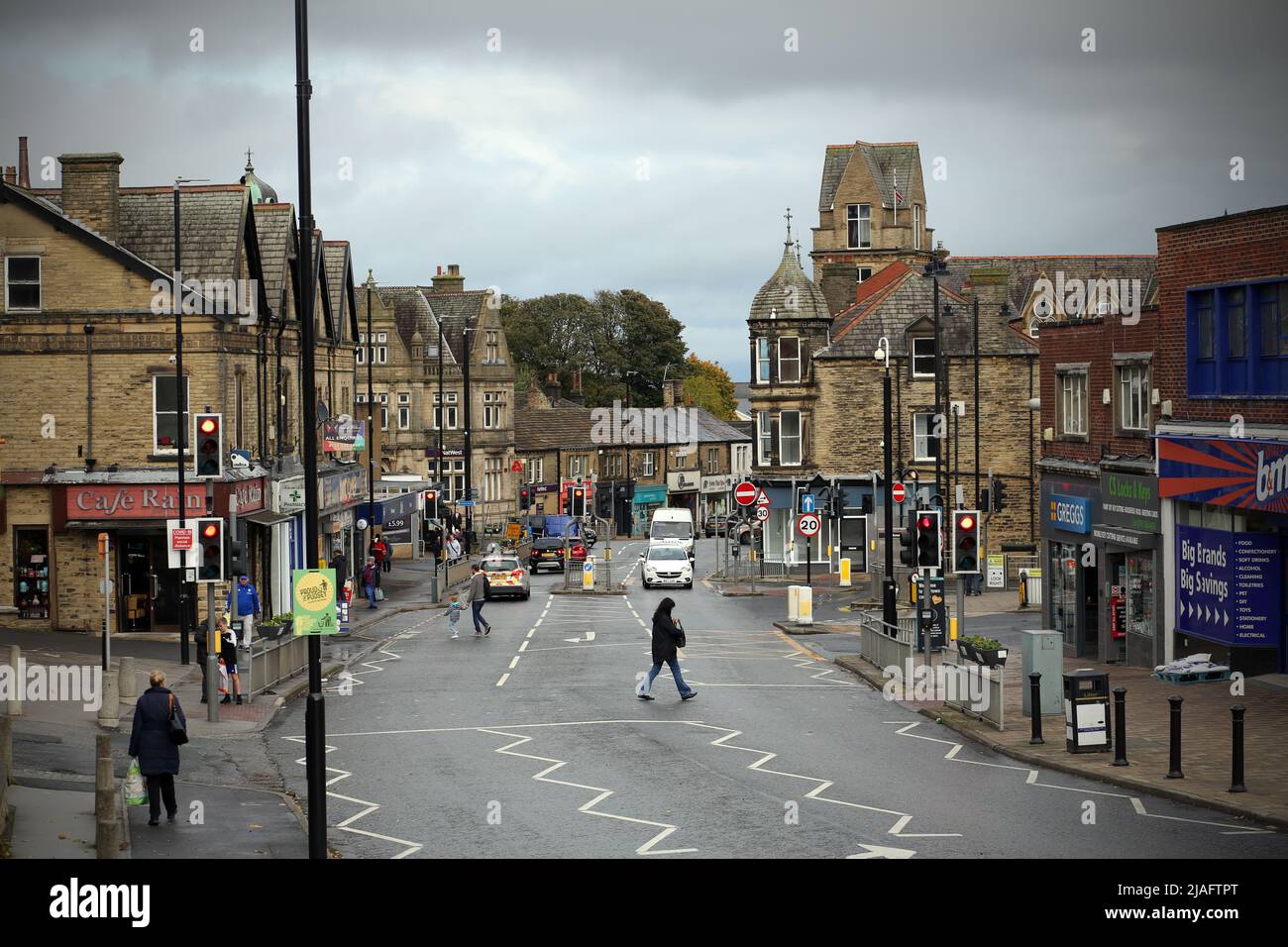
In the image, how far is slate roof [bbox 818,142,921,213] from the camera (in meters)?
93.2

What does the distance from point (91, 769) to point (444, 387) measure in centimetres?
6857

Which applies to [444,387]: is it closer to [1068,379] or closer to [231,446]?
[231,446]

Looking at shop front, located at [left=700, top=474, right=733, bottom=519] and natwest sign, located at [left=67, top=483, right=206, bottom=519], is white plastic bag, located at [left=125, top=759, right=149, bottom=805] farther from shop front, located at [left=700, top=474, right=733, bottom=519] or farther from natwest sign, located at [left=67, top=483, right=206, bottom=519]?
shop front, located at [left=700, top=474, right=733, bottom=519]

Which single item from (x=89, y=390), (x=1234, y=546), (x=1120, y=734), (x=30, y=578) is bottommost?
(x=1120, y=734)

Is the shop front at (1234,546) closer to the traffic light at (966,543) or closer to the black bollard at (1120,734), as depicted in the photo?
the traffic light at (966,543)

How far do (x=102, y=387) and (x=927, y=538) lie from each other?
2096cm

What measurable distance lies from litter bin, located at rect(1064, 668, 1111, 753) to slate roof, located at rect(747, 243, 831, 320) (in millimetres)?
44808

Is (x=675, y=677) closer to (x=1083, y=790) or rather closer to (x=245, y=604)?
(x=1083, y=790)

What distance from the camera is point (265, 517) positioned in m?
39.8

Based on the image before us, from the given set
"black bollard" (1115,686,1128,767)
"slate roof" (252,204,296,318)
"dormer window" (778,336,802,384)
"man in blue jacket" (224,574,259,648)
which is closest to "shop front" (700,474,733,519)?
"dormer window" (778,336,802,384)

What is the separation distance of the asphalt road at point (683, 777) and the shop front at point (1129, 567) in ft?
19.8

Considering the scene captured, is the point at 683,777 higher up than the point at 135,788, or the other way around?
the point at 135,788

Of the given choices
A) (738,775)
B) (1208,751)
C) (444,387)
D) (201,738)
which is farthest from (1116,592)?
(444,387)

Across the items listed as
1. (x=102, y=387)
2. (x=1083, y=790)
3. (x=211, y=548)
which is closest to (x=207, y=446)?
(x=211, y=548)
